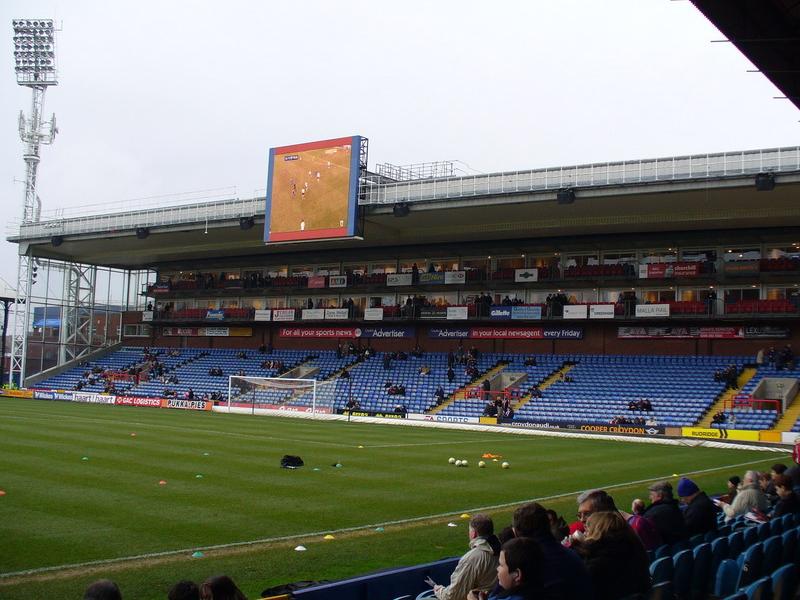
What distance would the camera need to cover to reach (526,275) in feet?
160

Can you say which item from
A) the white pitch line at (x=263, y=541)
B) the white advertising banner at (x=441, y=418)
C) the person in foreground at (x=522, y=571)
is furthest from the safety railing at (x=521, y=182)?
the person in foreground at (x=522, y=571)

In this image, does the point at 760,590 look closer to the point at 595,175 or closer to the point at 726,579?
the point at 726,579

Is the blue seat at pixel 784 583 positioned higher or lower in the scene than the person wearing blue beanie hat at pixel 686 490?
lower

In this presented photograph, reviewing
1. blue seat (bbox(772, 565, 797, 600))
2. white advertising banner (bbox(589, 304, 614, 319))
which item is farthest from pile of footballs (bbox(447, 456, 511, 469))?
white advertising banner (bbox(589, 304, 614, 319))

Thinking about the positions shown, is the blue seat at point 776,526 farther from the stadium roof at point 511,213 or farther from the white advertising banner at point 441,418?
the white advertising banner at point 441,418

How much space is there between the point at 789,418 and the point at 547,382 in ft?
42.9

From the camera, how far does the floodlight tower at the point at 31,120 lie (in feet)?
199

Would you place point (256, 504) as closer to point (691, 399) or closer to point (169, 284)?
point (691, 399)

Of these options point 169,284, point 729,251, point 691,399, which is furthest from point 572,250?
point 169,284

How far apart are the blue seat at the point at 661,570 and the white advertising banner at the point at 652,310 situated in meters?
38.2

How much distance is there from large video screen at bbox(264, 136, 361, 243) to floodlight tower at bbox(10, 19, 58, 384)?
79.8ft

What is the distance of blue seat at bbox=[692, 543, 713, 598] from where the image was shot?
723cm

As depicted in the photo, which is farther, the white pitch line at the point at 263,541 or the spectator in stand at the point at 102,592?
the white pitch line at the point at 263,541

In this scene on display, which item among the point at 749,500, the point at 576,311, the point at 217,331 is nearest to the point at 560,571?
the point at 749,500
